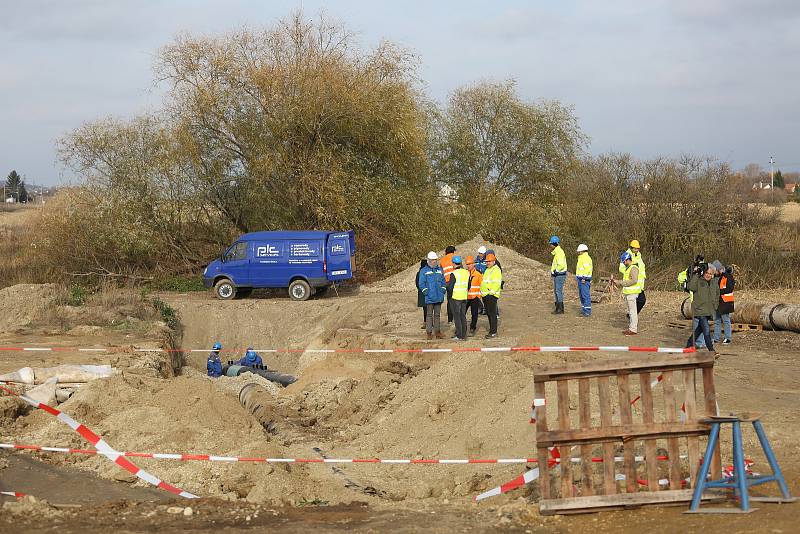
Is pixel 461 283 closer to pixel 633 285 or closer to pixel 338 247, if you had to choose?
pixel 633 285

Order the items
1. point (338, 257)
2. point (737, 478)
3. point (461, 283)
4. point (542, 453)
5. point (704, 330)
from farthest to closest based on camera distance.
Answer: point (338, 257), point (461, 283), point (704, 330), point (542, 453), point (737, 478)

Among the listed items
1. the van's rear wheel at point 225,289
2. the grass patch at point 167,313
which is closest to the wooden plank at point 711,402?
the grass patch at point 167,313

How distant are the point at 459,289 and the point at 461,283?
0.40 feet

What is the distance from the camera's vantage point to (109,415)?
1349 cm

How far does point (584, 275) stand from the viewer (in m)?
20.1

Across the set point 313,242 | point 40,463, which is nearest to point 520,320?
point 313,242

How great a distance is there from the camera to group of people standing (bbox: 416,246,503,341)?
17.0m

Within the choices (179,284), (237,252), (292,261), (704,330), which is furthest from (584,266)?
(179,284)

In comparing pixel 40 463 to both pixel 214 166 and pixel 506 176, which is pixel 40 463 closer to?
pixel 214 166

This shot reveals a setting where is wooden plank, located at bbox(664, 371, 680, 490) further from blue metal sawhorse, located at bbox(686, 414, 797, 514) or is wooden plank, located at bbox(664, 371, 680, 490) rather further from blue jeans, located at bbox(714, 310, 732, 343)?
blue jeans, located at bbox(714, 310, 732, 343)

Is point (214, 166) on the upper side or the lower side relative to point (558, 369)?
upper

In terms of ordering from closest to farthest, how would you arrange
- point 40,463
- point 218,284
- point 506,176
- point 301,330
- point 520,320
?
point 40,463 → point 520,320 → point 301,330 → point 218,284 → point 506,176

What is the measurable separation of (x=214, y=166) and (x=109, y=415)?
2095cm

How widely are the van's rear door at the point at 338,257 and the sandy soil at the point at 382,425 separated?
201 inches
